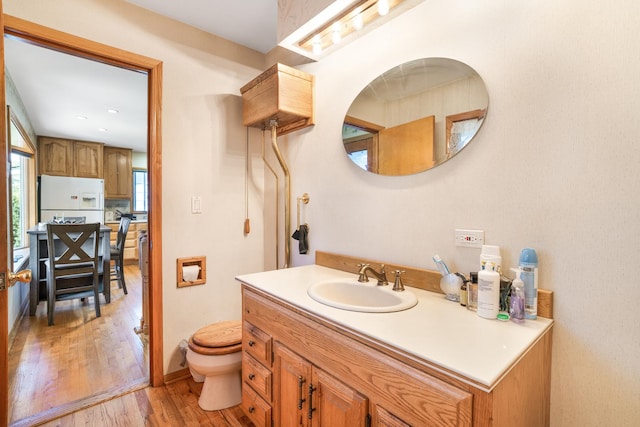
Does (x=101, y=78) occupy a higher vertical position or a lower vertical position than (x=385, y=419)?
higher

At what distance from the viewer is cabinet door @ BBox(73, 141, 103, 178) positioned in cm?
510

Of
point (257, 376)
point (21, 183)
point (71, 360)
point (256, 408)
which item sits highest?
point (21, 183)

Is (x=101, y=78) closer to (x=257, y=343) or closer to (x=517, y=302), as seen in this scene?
(x=257, y=343)

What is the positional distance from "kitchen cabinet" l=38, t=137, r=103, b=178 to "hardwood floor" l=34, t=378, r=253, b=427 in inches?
192

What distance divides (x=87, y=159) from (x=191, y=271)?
4849mm

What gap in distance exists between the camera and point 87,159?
5211 millimetres

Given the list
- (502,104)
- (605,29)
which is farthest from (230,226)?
(605,29)

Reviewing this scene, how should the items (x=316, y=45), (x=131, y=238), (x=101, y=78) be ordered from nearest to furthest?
(x=316, y=45), (x=101, y=78), (x=131, y=238)

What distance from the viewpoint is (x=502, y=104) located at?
110 centimetres

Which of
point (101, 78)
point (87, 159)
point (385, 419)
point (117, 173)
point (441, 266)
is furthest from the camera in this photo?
point (117, 173)

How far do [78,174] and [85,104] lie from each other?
7.76 ft

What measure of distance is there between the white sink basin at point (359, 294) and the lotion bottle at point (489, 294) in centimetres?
24

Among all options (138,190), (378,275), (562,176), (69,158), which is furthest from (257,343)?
(138,190)

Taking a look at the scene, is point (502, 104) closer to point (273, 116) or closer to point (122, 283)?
point (273, 116)
